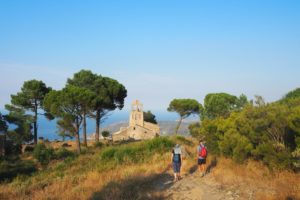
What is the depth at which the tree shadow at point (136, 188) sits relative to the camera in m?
9.83

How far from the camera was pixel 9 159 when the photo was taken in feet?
93.5

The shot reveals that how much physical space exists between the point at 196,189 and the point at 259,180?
7.57 feet

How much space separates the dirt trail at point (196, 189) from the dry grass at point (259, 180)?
353 mm

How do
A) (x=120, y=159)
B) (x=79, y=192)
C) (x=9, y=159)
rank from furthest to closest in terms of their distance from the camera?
(x=9, y=159), (x=120, y=159), (x=79, y=192)

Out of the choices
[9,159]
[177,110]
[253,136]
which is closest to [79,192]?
[253,136]

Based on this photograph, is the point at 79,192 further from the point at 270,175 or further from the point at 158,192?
the point at 270,175

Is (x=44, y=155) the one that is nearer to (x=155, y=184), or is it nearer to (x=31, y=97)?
(x=31, y=97)

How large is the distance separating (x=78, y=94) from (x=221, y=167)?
21485mm

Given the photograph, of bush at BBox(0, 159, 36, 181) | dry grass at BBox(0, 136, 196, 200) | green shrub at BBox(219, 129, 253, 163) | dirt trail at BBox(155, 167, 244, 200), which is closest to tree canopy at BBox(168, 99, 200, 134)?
bush at BBox(0, 159, 36, 181)

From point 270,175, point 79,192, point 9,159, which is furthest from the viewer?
Answer: point 9,159

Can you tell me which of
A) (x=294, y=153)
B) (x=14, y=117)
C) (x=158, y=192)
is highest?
(x=14, y=117)

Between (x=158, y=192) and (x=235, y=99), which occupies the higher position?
(x=235, y=99)

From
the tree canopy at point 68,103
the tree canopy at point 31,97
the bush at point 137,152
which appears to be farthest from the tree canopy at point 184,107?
the bush at point 137,152

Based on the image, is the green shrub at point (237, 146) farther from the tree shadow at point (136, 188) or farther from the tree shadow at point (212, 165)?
the tree shadow at point (136, 188)
